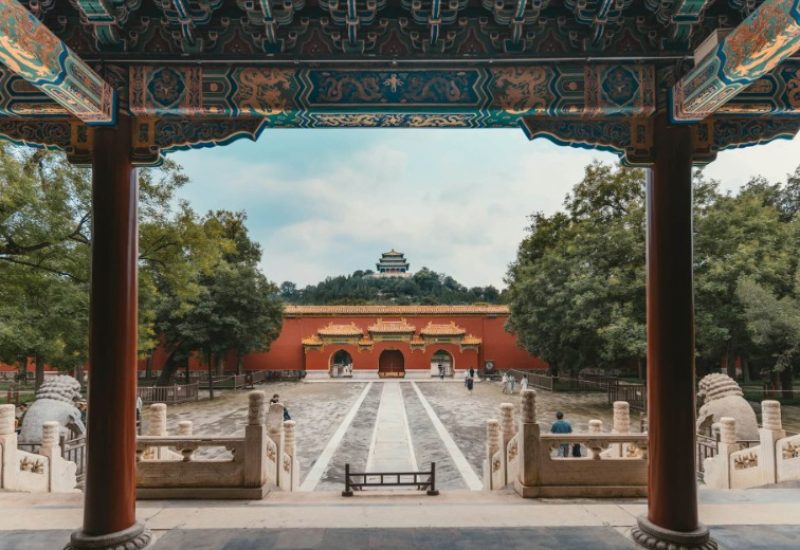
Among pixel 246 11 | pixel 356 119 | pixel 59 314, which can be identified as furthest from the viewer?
pixel 59 314

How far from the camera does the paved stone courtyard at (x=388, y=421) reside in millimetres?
11297

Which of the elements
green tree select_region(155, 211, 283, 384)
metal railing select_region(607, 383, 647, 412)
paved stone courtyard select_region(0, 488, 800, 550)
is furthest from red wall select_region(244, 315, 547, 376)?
paved stone courtyard select_region(0, 488, 800, 550)

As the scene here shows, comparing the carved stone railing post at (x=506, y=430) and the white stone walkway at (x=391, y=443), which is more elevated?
the carved stone railing post at (x=506, y=430)

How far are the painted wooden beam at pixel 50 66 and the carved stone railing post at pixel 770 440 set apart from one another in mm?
9097

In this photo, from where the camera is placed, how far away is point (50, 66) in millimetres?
3311

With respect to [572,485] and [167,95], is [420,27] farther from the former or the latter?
[572,485]

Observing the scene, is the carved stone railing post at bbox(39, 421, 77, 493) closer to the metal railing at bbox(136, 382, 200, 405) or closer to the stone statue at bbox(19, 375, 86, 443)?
the stone statue at bbox(19, 375, 86, 443)

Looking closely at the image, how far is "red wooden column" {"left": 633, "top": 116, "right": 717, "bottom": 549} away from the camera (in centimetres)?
409

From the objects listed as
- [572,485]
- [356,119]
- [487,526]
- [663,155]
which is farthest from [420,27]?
[572,485]

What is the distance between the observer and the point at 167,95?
422 centimetres

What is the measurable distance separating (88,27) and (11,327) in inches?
447

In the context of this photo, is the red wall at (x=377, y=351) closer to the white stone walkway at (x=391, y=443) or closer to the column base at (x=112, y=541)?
the white stone walkway at (x=391, y=443)

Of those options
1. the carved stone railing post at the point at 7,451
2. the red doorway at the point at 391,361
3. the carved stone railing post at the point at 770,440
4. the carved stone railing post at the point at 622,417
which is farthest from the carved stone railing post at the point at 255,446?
the red doorway at the point at 391,361

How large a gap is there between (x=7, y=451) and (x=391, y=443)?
27.7ft
